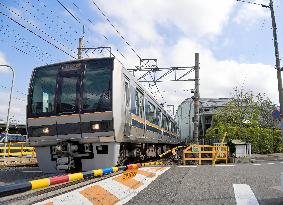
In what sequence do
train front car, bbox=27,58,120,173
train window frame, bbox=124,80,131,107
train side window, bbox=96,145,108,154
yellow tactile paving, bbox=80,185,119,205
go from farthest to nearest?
train window frame, bbox=124,80,131,107
train side window, bbox=96,145,108,154
train front car, bbox=27,58,120,173
yellow tactile paving, bbox=80,185,119,205

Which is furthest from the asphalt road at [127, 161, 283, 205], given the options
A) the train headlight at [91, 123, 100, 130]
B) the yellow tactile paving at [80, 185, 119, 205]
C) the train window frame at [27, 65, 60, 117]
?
the train window frame at [27, 65, 60, 117]

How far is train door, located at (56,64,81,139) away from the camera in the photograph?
9.35 metres

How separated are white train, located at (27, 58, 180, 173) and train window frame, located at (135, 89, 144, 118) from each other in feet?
4.29

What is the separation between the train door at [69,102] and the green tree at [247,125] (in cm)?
2223

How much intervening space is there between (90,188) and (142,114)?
7.32m

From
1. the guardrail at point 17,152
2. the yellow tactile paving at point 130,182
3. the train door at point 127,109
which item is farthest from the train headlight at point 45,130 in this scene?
the guardrail at point 17,152

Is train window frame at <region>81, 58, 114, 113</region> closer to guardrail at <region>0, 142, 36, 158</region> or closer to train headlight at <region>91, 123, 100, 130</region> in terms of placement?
train headlight at <region>91, 123, 100, 130</region>

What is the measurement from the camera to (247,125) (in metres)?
35.5

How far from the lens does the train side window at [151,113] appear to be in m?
13.8

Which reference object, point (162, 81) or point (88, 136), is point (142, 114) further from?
point (162, 81)

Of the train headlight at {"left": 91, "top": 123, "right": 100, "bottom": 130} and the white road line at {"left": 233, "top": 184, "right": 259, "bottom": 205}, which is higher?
the train headlight at {"left": 91, "top": 123, "right": 100, "bottom": 130}

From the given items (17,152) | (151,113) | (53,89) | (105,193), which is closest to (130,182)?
(105,193)

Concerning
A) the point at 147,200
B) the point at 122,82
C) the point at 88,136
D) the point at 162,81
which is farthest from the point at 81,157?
the point at 162,81

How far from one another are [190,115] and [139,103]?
3099 centimetres
